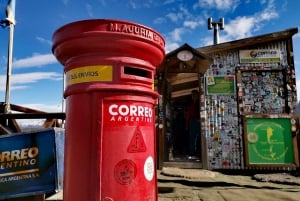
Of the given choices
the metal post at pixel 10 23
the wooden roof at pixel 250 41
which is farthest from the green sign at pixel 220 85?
the metal post at pixel 10 23

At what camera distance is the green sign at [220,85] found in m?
8.70

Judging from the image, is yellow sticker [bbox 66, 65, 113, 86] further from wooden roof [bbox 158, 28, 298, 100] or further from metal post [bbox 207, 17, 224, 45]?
metal post [bbox 207, 17, 224, 45]

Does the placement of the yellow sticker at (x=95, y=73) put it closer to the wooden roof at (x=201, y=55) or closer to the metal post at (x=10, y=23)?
the wooden roof at (x=201, y=55)

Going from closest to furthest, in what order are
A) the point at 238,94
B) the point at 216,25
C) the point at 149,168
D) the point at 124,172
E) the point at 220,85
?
the point at 124,172 → the point at 149,168 → the point at 238,94 → the point at 220,85 → the point at 216,25

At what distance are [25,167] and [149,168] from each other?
345cm

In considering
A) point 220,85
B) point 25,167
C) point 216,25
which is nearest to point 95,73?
point 25,167

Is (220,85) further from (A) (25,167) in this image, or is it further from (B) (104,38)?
(B) (104,38)

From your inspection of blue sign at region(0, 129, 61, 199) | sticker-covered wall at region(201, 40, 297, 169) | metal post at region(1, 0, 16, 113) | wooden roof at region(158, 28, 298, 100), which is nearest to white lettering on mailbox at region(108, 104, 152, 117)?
blue sign at region(0, 129, 61, 199)

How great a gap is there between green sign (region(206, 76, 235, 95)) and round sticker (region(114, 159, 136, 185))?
23.3 ft

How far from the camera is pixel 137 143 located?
1.93 metres

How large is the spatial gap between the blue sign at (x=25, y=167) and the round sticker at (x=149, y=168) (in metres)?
3.16

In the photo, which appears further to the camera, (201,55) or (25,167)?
(201,55)

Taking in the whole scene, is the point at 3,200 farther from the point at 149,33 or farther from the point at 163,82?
the point at 163,82

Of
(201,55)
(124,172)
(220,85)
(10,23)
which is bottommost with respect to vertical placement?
(124,172)
